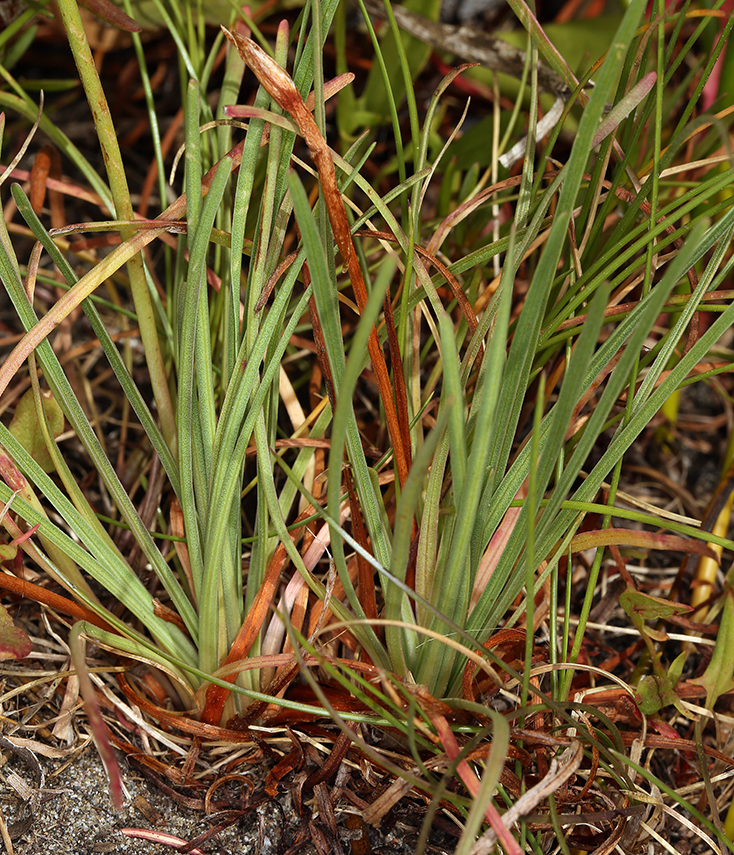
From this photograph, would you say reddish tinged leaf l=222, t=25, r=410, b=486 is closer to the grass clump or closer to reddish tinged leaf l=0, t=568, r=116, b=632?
the grass clump

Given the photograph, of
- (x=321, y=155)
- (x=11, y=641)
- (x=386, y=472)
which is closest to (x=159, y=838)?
(x=11, y=641)

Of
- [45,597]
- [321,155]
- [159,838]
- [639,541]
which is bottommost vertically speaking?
[159,838]

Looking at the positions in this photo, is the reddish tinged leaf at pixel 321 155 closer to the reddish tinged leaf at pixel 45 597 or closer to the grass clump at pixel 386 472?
the grass clump at pixel 386 472

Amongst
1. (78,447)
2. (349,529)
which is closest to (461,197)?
(349,529)

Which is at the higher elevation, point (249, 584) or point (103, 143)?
point (103, 143)

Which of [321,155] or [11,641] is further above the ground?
[321,155]

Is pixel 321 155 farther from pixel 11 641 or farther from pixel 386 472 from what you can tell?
pixel 11 641

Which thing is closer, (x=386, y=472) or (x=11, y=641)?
(x=11, y=641)

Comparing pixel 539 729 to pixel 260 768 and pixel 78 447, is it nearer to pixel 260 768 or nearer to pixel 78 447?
pixel 260 768

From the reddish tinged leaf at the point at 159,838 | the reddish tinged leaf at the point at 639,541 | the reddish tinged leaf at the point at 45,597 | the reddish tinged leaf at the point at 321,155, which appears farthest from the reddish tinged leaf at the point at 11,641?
the reddish tinged leaf at the point at 639,541
